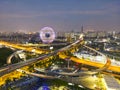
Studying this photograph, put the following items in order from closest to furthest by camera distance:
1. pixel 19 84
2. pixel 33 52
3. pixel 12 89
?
pixel 12 89, pixel 19 84, pixel 33 52

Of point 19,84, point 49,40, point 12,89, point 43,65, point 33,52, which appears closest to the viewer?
point 12,89

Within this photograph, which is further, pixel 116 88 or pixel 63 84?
pixel 63 84

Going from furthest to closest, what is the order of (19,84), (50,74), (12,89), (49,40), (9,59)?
(49,40)
(9,59)
(50,74)
(19,84)
(12,89)

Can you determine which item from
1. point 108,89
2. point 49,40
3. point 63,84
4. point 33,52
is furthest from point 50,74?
point 49,40

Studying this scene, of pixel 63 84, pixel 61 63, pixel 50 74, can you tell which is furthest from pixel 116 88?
pixel 61 63

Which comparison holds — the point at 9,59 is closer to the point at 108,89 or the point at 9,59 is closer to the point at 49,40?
the point at 108,89

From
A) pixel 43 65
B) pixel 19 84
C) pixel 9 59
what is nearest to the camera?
pixel 19 84

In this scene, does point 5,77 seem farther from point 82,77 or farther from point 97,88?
point 82,77

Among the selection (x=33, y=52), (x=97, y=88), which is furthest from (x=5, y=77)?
(x=33, y=52)

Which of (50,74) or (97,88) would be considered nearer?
(97,88)
